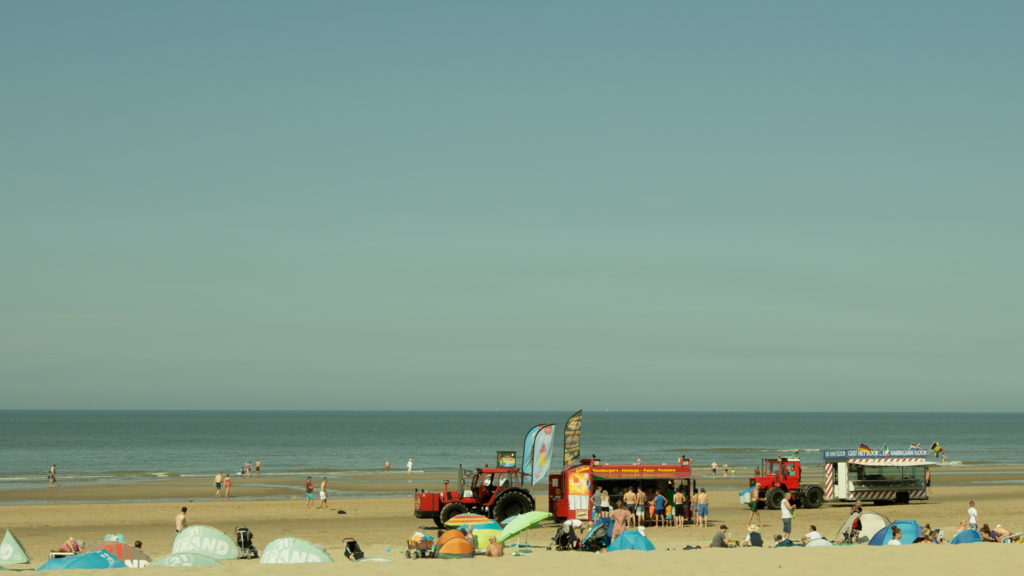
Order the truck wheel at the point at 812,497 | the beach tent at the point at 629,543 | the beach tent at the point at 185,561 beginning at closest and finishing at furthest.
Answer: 1. the beach tent at the point at 185,561
2. the beach tent at the point at 629,543
3. the truck wheel at the point at 812,497

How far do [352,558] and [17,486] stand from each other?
40.0m

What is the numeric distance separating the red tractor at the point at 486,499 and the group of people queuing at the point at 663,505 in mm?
2120

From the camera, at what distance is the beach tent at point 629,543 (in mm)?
20422

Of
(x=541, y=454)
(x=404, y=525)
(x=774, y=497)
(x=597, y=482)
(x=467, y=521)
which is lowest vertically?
(x=404, y=525)

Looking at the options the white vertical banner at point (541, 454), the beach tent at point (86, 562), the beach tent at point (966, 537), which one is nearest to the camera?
the beach tent at point (86, 562)

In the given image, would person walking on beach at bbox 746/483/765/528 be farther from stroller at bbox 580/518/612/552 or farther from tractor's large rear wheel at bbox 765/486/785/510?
stroller at bbox 580/518/612/552

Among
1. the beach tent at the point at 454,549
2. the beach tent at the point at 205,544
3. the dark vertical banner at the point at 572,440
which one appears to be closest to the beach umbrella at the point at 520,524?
the beach tent at the point at 454,549

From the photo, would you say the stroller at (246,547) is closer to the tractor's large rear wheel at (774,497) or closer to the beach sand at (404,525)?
the beach sand at (404,525)

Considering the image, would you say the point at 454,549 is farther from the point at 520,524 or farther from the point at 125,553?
the point at 125,553

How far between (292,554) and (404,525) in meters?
12.7

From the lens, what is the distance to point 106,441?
381ft

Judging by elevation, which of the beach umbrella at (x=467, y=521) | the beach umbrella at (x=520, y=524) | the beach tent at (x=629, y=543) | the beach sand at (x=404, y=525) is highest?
the beach umbrella at (x=520, y=524)

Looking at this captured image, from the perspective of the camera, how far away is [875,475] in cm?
3684

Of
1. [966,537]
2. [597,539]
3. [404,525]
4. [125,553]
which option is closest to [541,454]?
[597,539]
